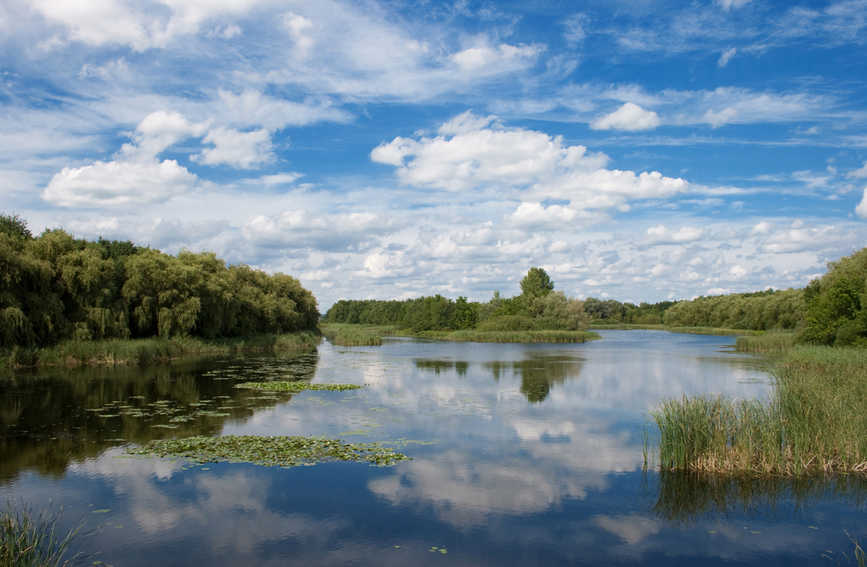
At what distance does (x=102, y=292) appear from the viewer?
102 ft

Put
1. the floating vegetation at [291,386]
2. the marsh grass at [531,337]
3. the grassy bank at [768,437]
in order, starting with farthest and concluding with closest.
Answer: the marsh grass at [531,337] → the floating vegetation at [291,386] → the grassy bank at [768,437]

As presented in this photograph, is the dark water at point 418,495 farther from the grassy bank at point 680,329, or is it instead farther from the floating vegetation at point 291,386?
the grassy bank at point 680,329

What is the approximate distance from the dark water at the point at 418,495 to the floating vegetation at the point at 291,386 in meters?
3.63

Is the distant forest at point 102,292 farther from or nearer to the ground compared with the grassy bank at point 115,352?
farther from the ground

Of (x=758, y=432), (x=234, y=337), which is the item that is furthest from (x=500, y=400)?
(x=234, y=337)

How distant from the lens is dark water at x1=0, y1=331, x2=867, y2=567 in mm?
7773

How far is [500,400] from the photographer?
19969 mm

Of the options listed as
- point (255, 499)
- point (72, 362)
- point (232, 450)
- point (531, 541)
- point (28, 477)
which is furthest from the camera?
point (72, 362)

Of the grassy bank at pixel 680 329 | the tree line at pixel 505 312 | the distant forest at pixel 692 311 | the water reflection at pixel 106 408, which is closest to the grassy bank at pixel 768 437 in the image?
the water reflection at pixel 106 408

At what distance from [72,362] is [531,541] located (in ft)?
91.4

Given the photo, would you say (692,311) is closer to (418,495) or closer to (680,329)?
(680,329)

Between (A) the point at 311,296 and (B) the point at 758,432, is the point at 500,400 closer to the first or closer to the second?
(B) the point at 758,432

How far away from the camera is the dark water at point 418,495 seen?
777cm

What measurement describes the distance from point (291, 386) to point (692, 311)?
9489cm
